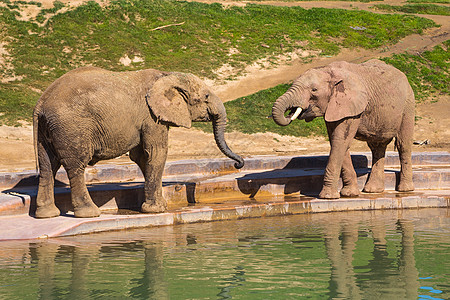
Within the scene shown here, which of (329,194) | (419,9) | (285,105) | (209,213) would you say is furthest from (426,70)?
(209,213)

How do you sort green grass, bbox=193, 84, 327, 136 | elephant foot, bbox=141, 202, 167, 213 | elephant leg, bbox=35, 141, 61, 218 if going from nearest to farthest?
1. elephant leg, bbox=35, 141, 61, 218
2. elephant foot, bbox=141, 202, 167, 213
3. green grass, bbox=193, 84, 327, 136

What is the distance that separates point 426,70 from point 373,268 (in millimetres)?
24116

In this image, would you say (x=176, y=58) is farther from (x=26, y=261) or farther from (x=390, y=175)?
(x=26, y=261)

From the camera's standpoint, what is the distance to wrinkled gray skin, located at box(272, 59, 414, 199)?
12688 millimetres

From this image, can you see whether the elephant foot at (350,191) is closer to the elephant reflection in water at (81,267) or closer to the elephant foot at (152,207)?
the elephant foot at (152,207)

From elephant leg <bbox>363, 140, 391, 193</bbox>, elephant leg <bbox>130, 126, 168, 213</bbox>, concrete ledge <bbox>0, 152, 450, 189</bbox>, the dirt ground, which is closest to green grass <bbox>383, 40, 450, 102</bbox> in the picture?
the dirt ground

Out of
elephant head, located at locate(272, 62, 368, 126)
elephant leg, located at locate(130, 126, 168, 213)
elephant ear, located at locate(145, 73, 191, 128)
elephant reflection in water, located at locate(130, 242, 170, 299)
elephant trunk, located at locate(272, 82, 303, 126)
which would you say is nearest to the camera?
elephant reflection in water, located at locate(130, 242, 170, 299)

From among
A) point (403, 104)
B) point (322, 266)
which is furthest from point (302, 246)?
point (403, 104)

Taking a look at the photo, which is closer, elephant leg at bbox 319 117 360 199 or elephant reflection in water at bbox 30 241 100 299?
elephant reflection in water at bbox 30 241 100 299

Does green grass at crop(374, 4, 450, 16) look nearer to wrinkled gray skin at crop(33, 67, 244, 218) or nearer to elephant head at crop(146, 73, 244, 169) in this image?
elephant head at crop(146, 73, 244, 169)

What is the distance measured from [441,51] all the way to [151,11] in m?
15.2

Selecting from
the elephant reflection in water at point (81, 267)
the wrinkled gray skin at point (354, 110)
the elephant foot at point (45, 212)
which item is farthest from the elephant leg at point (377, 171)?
the elephant foot at point (45, 212)

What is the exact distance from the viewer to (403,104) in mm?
13594

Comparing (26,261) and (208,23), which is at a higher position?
(208,23)
